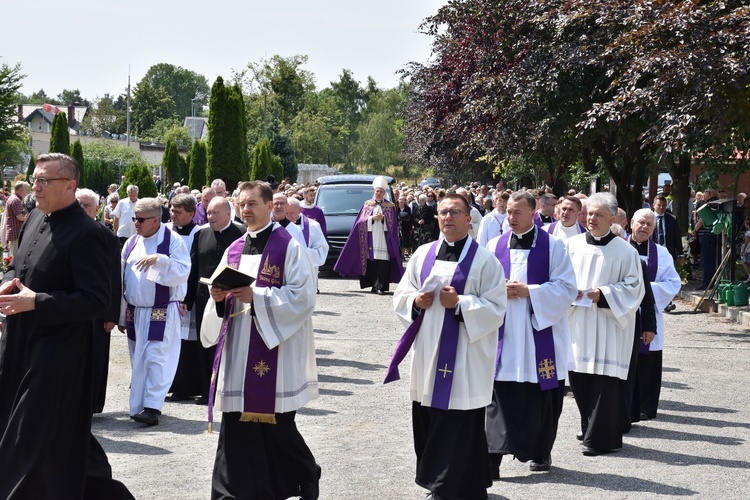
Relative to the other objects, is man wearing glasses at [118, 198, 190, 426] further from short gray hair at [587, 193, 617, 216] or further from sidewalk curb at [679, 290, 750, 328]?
sidewalk curb at [679, 290, 750, 328]

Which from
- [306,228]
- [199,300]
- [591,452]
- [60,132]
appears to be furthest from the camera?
[60,132]

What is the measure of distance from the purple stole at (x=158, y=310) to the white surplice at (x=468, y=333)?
10.4 feet

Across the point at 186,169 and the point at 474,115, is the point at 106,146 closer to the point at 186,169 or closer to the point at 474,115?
the point at 186,169

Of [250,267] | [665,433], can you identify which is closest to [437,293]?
[250,267]

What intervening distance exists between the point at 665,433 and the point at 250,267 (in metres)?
4.29

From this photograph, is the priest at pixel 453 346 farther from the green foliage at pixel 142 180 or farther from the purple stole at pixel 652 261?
the green foliage at pixel 142 180

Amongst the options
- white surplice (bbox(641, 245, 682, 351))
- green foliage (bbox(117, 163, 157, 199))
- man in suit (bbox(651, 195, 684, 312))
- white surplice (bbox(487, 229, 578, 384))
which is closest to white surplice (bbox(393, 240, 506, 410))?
white surplice (bbox(487, 229, 578, 384))

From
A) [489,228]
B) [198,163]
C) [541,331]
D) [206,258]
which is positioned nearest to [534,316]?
[541,331]

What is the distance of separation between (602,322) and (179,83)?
161 meters

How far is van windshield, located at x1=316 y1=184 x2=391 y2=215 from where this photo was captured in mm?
24734

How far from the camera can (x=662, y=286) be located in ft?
32.4

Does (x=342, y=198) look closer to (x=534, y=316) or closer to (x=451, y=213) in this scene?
(x=534, y=316)

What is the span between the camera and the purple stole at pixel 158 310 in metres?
9.48

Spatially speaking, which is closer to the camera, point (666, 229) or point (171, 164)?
point (666, 229)
